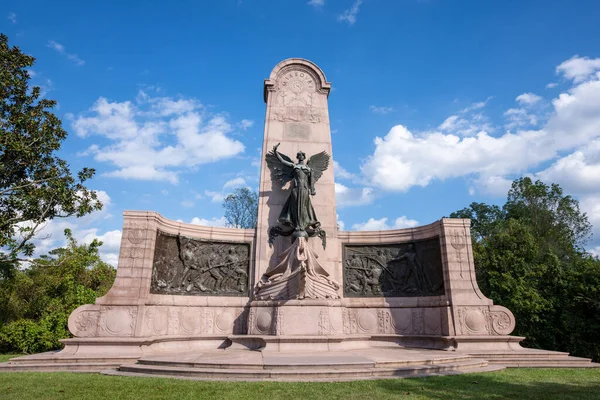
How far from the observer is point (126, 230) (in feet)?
43.2

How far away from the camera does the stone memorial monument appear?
1191 cm

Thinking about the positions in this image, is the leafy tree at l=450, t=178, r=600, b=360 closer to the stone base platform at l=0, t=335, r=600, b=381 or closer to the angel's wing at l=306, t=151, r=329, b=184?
the stone base platform at l=0, t=335, r=600, b=381

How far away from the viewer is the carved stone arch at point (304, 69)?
17266 millimetres

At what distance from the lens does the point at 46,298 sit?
66.1 ft

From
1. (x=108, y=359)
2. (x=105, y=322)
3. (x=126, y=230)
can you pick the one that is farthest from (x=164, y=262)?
(x=108, y=359)

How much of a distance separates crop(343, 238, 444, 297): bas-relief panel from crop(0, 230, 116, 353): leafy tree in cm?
1225

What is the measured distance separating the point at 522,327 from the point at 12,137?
25.2m

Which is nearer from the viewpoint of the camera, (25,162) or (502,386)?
(502,386)

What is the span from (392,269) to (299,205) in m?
4.72

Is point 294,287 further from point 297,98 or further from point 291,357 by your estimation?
point 297,98

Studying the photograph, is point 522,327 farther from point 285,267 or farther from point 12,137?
point 12,137

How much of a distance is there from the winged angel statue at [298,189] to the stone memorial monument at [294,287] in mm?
46

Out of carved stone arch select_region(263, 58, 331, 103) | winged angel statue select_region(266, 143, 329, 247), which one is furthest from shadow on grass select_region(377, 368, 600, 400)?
carved stone arch select_region(263, 58, 331, 103)

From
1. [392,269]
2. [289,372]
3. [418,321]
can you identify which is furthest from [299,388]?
[392,269]
